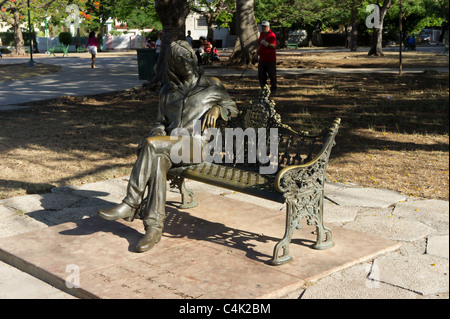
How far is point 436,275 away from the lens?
4.18m

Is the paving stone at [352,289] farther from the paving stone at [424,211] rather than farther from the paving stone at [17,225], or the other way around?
the paving stone at [17,225]

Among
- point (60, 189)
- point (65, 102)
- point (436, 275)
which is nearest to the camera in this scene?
point (436, 275)

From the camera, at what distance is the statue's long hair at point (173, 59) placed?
204 inches

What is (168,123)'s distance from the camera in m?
5.41

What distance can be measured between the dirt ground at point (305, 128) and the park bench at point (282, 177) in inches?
36.8

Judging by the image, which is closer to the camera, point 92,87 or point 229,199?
point 229,199

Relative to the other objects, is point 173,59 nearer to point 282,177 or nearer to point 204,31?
point 282,177

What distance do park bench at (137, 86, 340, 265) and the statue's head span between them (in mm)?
596

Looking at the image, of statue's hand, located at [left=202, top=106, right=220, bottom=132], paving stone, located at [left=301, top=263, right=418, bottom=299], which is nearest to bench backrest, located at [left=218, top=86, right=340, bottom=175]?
statue's hand, located at [left=202, top=106, right=220, bottom=132]

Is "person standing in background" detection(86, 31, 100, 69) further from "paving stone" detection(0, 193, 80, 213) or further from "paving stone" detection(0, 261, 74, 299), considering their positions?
"paving stone" detection(0, 261, 74, 299)

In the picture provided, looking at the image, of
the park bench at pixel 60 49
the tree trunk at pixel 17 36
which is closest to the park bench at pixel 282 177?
the tree trunk at pixel 17 36
